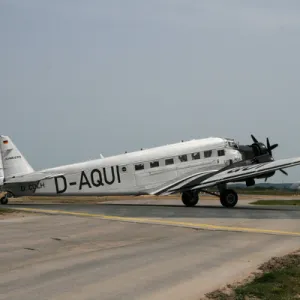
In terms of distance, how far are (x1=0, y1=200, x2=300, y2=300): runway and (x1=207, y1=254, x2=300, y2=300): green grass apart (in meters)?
0.46

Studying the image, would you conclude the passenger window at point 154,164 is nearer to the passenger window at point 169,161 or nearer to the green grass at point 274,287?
the passenger window at point 169,161

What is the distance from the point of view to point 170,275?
33.0 ft

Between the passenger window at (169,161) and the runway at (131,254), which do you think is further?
the passenger window at (169,161)

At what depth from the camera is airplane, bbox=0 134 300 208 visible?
Result: 3114 cm

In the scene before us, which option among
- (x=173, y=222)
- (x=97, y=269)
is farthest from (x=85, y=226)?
(x=97, y=269)

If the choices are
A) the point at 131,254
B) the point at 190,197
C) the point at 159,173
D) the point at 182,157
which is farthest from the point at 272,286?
the point at 190,197

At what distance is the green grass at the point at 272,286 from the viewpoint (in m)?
8.38

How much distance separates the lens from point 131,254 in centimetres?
1275

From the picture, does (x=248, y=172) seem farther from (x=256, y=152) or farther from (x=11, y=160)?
(x=11, y=160)

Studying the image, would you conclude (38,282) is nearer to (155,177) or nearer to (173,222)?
(173,222)

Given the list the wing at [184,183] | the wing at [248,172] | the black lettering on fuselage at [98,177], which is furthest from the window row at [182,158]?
the wing at [248,172]

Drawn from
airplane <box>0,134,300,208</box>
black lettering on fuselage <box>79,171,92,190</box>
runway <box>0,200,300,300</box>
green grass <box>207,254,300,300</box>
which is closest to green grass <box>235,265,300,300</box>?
green grass <box>207,254,300,300</box>

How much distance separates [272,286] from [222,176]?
2125 centimetres

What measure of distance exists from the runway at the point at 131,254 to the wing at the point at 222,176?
7.77m
